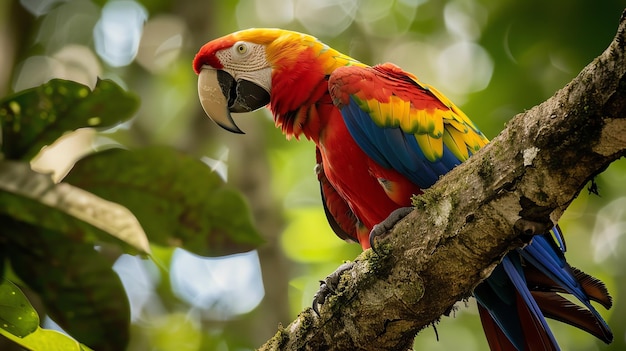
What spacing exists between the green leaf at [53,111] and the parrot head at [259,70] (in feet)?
3.23

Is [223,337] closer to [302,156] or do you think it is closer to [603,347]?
[302,156]

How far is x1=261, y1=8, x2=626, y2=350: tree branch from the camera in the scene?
1369 millimetres

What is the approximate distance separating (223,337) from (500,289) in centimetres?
249

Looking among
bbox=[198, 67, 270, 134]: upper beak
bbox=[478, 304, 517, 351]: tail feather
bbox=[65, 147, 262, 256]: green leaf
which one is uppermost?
bbox=[478, 304, 517, 351]: tail feather

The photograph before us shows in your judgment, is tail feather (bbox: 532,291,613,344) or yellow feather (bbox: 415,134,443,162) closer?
tail feather (bbox: 532,291,613,344)

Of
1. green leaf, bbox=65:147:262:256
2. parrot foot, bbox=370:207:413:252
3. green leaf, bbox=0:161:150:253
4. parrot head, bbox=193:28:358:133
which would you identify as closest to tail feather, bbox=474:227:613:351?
parrot foot, bbox=370:207:413:252

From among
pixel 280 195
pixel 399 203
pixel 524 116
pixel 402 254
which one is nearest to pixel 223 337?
pixel 280 195

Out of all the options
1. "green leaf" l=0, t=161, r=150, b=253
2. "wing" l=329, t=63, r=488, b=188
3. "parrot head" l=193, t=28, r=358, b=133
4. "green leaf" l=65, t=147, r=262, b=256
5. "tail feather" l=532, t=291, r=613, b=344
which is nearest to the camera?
"green leaf" l=0, t=161, r=150, b=253

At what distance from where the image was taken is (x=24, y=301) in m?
1.39

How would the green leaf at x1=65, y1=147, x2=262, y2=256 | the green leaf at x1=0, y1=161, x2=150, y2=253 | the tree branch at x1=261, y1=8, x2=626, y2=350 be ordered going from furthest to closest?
the green leaf at x1=65, y1=147, x2=262, y2=256 → the green leaf at x1=0, y1=161, x2=150, y2=253 → the tree branch at x1=261, y1=8, x2=626, y2=350

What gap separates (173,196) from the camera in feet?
5.47

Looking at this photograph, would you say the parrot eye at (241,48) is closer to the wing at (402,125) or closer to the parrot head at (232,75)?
the parrot head at (232,75)

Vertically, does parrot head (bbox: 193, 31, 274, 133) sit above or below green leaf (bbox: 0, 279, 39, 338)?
above

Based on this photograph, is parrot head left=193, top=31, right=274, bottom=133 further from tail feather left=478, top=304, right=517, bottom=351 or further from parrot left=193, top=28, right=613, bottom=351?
tail feather left=478, top=304, right=517, bottom=351
